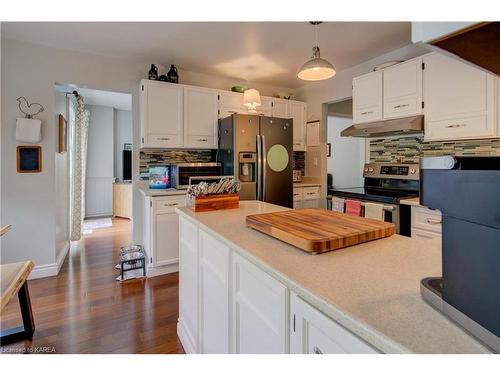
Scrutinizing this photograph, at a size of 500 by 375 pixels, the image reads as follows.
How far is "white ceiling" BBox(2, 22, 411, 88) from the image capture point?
2.49m

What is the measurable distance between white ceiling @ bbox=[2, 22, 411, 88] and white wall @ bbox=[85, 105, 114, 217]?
3.29m

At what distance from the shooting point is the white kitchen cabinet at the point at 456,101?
2148 mm

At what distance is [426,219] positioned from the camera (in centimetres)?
231

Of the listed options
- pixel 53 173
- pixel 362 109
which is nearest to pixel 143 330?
pixel 53 173

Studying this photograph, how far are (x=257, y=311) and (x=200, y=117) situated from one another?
281 cm

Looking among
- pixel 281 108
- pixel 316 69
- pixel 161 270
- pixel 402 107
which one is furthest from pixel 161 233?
pixel 402 107

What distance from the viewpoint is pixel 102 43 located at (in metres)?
2.83

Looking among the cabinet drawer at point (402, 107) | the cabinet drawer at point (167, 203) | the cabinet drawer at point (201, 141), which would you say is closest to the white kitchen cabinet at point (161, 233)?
the cabinet drawer at point (167, 203)

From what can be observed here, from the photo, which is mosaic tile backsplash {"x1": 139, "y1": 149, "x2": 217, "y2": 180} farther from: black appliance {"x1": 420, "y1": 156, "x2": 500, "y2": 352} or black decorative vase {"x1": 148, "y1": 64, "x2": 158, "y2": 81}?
black appliance {"x1": 420, "y1": 156, "x2": 500, "y2": 352}

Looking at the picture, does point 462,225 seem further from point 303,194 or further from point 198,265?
point 303,194

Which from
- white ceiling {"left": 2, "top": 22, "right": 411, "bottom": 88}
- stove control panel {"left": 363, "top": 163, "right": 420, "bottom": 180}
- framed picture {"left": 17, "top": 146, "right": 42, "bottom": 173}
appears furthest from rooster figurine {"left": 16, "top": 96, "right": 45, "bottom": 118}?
stove control panel {"left": 363, "top": 163, "right": 420, "bottom": 180}

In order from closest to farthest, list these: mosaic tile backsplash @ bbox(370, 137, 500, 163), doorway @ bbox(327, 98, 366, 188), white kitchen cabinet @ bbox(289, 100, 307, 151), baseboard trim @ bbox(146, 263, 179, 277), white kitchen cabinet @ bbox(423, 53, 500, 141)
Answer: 1. white kitchen cabinet @ bbox(423, 53, 500, 141)
2. mosaic tile backsplash @ bbox(370, 137, 500, 163)
3. baseboard trim @ bbox(146, 263, 179, 277)
4. white kitchen cabinet @ bbox(289, 100, 307, 151)
5. doorway @ bbox(327, 98, 366, 188)

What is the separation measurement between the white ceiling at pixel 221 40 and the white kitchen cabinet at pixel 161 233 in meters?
1.61
